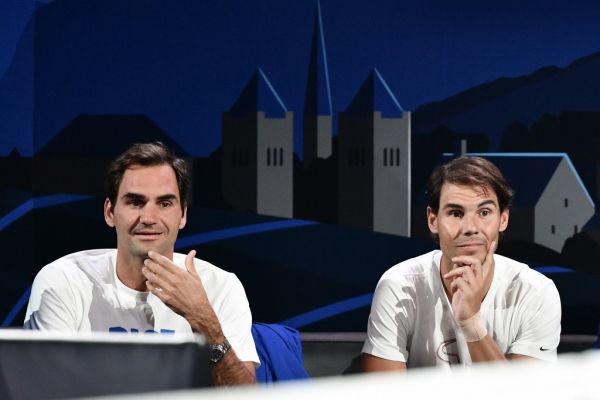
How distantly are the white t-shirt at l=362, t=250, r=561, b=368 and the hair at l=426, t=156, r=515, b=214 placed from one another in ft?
0.76

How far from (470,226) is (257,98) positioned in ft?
4.95

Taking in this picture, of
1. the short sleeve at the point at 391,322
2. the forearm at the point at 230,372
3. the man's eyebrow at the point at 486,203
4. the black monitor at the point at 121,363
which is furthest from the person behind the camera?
the man's eyebrow at the point at 486,203

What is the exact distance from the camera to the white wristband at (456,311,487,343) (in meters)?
2.01

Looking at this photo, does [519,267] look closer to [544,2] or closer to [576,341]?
[576,341]

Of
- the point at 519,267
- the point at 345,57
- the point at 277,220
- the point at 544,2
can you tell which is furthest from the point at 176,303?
the point at 544,2

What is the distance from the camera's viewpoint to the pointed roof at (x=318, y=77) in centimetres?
→ 345

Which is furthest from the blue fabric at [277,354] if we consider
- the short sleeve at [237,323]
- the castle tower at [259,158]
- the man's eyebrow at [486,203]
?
the castle tower at [259,158]

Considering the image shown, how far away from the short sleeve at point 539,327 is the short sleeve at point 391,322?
0.93 ft

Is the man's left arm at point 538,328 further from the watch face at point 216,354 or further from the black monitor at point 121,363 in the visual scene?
the black monitor at point 121,363

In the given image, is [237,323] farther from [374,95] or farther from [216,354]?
[374,95]

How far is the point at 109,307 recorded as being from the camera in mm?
2035

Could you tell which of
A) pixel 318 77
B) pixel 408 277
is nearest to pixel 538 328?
pixel 408 277

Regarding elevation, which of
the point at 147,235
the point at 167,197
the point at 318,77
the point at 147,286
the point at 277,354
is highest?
the point at 318,77

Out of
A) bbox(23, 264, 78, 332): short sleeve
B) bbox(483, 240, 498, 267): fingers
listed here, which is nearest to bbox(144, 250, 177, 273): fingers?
bbox(23, 264, 78, 332): short sleeve
